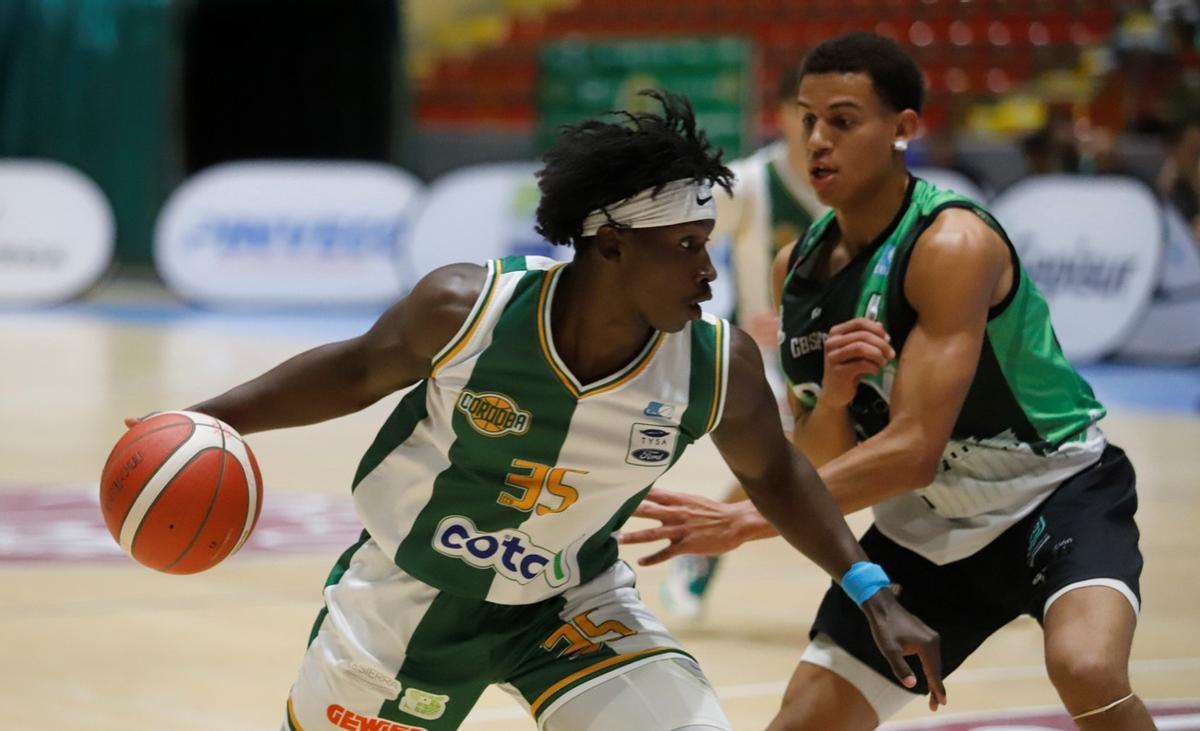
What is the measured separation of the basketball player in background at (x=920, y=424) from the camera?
3684 mm

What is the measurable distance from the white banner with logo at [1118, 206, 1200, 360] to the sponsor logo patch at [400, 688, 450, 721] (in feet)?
33.8

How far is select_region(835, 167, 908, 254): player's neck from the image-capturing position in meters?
3.95

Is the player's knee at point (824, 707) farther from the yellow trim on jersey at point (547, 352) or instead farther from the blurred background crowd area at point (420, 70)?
the blurred background crowd area at point (420, 70)

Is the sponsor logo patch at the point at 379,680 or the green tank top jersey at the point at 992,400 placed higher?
the green tank top jersey at the point at 992,400

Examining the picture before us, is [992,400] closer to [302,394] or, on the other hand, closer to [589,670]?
[589,670]

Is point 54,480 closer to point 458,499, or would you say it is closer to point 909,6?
point 458,499

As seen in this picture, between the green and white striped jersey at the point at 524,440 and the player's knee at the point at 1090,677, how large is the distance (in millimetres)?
819

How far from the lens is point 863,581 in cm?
328

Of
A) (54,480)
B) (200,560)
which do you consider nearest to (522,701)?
(200,560)

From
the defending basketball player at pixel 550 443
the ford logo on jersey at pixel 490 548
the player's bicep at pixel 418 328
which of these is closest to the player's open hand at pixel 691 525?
the defending basketball player at pixel 550 443

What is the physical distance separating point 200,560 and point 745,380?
1.10 m

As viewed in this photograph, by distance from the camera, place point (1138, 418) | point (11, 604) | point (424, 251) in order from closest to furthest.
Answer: point (11, 604), point (1138, 418), point (424, 251)

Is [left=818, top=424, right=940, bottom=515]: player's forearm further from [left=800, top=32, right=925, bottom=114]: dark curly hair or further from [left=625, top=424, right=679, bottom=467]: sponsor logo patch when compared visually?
[left=800, top=32, right=925, bottom=114]: dark curly hair

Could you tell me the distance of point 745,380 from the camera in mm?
3375
